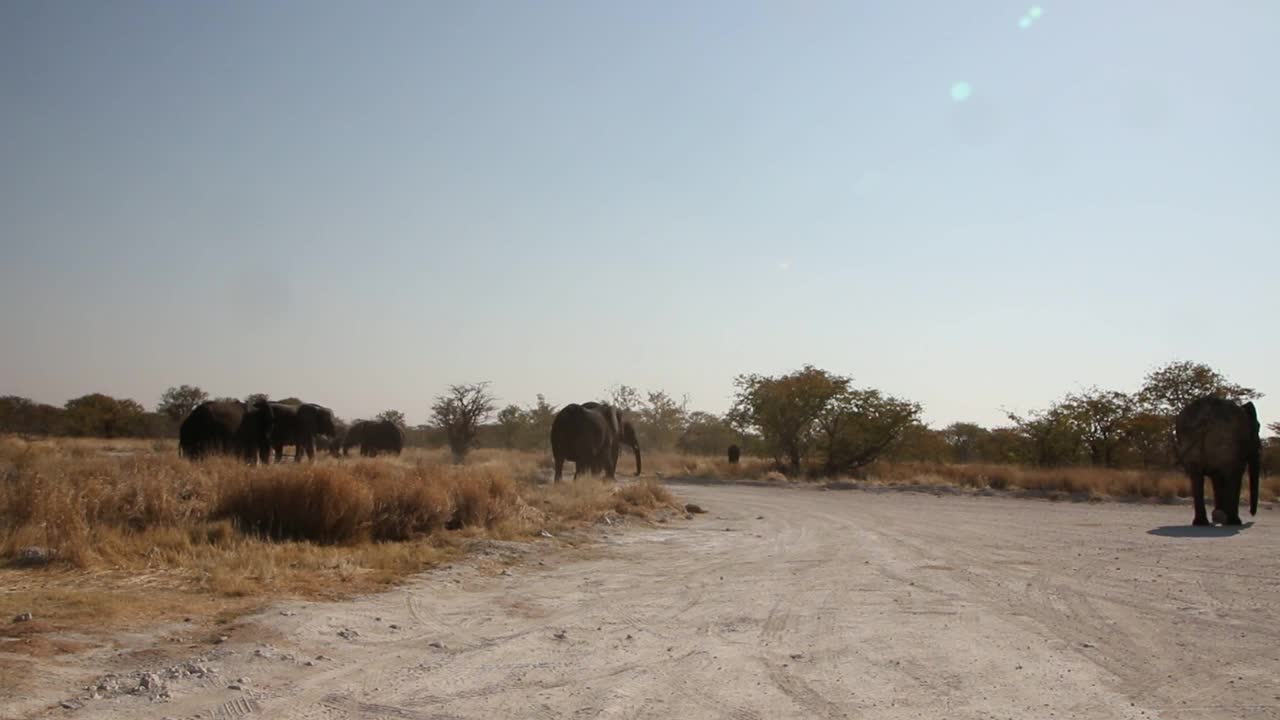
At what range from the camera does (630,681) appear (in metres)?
5.42

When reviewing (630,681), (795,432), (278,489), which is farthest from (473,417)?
(630,681)

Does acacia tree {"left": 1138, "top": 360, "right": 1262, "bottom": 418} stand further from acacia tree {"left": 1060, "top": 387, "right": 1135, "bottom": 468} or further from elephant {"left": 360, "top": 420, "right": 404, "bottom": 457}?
elephant {"left": 360, "top": 420, "right": 404, "bottom": 457}

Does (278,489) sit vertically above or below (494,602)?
above

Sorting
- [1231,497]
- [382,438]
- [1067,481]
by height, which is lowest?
[1067,481]

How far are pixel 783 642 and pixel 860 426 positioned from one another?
101 ft

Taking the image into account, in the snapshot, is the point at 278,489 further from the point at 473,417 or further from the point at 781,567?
the point at 473,417

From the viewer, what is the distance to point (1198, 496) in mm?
16500

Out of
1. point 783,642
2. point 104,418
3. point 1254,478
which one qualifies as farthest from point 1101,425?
point 104,418

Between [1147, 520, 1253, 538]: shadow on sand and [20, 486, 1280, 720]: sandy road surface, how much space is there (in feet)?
9.60

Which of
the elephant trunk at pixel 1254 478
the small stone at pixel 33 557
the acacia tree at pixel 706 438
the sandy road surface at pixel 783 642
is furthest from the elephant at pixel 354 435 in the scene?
the acacia tree at pixel 706 438

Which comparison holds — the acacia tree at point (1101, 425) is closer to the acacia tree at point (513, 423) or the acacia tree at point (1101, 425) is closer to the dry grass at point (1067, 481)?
the dry grass at point (1067, 481)

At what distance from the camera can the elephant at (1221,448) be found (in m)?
16.6

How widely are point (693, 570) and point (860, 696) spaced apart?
487cm

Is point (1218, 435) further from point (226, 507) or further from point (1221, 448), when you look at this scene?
point (226, 507)
